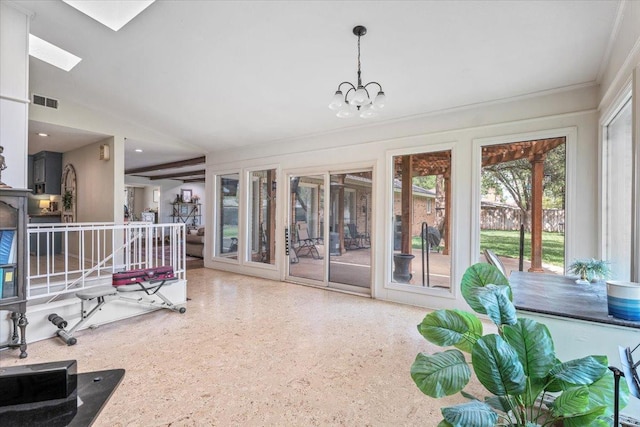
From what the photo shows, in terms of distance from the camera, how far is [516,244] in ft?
12.9

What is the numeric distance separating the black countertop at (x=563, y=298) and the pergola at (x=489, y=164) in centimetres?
136

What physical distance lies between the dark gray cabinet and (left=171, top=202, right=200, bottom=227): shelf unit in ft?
16.3

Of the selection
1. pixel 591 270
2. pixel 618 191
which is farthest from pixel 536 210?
pixel 591 270

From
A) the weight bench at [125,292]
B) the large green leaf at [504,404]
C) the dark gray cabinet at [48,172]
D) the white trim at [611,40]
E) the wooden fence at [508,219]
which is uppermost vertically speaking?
the white trim at [611,40]

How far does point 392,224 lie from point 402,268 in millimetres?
703

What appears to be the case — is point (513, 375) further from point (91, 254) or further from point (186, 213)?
point (186, 213)

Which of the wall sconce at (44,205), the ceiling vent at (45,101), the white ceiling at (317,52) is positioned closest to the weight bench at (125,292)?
the white ceiling at (317,52)

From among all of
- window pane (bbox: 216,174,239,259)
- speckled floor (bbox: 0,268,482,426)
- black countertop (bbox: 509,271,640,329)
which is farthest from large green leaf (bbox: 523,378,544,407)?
window pane (bbox: 216,174,239,259)

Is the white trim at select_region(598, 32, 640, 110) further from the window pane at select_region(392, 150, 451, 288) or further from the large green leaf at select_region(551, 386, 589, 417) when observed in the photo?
the large green leaf at select_region(551, 386, 589, 417)

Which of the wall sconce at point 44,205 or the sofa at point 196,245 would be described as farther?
the sofa at point 196,245

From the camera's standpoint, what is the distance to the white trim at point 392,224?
14.0 feet

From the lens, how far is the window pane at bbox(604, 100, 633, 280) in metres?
2.53

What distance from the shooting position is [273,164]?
20.6 ft

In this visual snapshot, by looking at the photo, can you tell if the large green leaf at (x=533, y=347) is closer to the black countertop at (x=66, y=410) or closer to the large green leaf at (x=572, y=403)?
the large green leaf at (x=572, y=403)
